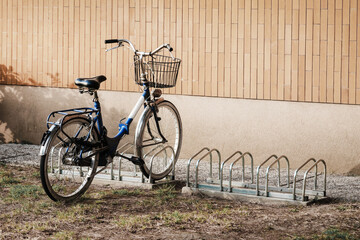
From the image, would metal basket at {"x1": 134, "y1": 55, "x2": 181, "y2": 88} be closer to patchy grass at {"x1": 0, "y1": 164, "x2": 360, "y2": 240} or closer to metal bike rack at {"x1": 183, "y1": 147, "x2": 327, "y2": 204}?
metal bike rack at {"x1": 183, "y1": 147, "x2": 327, "y2": 204}

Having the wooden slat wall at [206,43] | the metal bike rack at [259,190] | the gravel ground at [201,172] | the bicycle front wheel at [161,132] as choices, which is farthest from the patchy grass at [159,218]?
the wooden slat wall at [206,43]

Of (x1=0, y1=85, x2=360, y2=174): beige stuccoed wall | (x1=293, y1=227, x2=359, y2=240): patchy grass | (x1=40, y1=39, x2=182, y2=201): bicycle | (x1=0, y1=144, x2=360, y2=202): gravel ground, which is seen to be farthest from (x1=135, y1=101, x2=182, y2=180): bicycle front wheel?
(x1=293, y1=227, x2=359, y2=240): patchy grass

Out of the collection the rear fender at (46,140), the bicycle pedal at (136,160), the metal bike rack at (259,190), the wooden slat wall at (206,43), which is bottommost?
the metal bike rack at (259,190)

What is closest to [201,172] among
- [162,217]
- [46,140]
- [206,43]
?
[206,43]

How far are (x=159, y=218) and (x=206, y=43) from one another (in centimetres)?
408

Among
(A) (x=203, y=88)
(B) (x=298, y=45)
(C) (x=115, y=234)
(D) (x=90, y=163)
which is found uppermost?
(B) (x=298, y=45)

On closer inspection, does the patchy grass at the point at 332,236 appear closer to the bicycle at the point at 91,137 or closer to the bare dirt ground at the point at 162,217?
the bare dirt ground at the point at 162,217

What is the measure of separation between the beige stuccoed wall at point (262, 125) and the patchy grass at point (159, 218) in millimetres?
2141

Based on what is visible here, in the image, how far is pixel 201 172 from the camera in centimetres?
888

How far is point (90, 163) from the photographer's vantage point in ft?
23.2

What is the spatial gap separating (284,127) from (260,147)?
465 mm

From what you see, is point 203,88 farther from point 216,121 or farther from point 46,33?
point 46,33

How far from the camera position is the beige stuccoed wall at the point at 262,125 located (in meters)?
8.84

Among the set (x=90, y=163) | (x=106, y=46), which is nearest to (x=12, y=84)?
(x=106, y=46)
